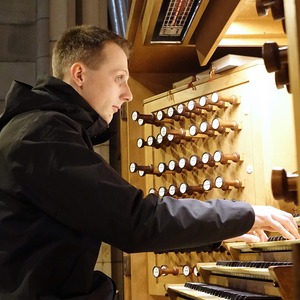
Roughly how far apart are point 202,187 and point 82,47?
1.50 m

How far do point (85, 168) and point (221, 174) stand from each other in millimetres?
1910

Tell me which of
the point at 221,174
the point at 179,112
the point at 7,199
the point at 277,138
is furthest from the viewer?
the point at 179,112

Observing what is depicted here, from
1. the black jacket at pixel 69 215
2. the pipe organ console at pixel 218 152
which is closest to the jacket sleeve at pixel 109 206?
the black jacket at pixel 69 215

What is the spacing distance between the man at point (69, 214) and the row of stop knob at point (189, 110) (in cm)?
162

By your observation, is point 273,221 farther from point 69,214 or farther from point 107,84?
point 107,84

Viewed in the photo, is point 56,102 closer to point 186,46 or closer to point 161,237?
point 161,237

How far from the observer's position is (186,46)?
405 cm

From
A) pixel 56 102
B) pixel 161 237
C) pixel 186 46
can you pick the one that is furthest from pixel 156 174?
pixel 161 237

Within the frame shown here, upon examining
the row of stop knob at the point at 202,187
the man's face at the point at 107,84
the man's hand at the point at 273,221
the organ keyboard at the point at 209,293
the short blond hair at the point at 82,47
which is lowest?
the organ keyboard at the point at 209,293

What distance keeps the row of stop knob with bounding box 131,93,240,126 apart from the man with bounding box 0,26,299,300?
162 cm

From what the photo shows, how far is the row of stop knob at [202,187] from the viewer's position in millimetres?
3443

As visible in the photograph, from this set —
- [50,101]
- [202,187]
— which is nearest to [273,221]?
[50,101]

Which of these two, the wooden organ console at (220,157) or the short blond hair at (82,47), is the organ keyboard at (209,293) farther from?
the short blond hair at (82,47)

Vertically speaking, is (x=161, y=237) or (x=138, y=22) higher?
(x=138, y=22)
